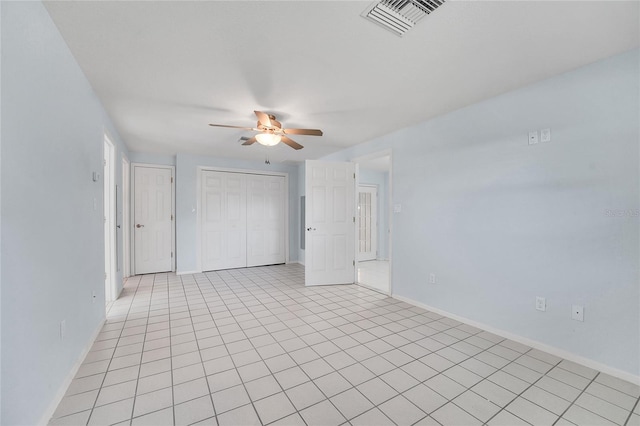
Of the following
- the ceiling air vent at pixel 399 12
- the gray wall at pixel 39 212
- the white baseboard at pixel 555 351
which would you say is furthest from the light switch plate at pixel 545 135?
the gray wall at pixel 39 212

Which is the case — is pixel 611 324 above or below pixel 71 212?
below

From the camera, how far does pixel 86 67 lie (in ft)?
7.07

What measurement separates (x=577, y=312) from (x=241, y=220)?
539 cm

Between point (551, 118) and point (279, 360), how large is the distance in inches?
121

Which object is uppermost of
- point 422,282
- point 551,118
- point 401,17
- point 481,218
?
point 401,17

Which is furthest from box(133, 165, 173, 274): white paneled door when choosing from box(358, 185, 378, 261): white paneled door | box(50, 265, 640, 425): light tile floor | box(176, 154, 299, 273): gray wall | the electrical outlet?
the electrical outlet

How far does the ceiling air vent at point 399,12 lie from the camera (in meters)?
1.52

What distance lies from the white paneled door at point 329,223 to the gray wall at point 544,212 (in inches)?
56.0

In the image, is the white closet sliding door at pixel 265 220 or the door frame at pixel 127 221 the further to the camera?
the white closet sliding door at pixel 265 220

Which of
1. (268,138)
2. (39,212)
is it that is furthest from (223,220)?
(39,212)

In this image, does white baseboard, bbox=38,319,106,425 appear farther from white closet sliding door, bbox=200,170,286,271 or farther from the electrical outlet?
the electrical outlet

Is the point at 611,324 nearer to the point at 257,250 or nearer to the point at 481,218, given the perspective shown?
the point at 481,218

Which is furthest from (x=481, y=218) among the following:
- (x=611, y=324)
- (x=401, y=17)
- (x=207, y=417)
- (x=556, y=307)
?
(x=207, y=417)

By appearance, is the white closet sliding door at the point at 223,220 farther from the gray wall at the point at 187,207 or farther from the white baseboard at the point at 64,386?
the white baseboard at the point at 64,386
